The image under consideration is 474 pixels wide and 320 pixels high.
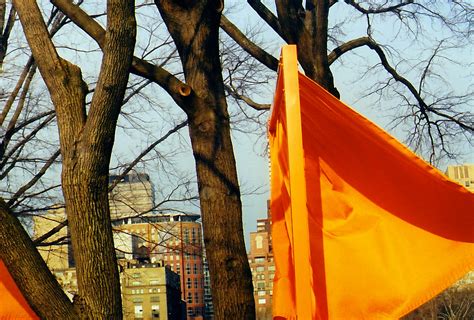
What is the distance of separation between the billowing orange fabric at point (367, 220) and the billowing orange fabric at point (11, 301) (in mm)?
2327

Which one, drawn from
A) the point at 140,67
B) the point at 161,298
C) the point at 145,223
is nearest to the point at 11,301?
the point at 140,67

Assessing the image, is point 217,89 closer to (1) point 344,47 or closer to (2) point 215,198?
(2) point 215,198

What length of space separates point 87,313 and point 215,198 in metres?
2.17

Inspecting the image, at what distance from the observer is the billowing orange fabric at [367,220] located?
13.2 feet

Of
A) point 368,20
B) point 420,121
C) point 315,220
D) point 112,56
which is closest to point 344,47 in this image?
point 368,20

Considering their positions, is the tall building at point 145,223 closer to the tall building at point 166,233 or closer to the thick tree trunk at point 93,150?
the tall building at point 166,233

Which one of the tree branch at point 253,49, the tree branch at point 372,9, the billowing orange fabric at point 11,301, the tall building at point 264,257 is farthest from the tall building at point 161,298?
the billowing orange fabric at point 11,301

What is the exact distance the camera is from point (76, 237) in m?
5.64

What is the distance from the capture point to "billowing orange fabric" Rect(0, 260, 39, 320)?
596 cm

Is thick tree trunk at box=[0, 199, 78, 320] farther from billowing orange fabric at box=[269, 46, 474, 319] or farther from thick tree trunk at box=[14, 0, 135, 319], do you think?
billowing orange fabric at box=[269, 46, 474, 319]

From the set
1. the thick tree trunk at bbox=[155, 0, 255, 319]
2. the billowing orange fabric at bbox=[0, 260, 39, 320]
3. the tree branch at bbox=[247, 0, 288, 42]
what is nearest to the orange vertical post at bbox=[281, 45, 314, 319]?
the billowing orange fabric at bbox=[0, 260, 39, 320]

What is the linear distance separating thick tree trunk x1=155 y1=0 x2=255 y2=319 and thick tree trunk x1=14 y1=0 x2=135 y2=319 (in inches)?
64.1

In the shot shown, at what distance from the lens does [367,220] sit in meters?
4.18

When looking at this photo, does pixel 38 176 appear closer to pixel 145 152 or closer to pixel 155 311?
pixel 145 152
